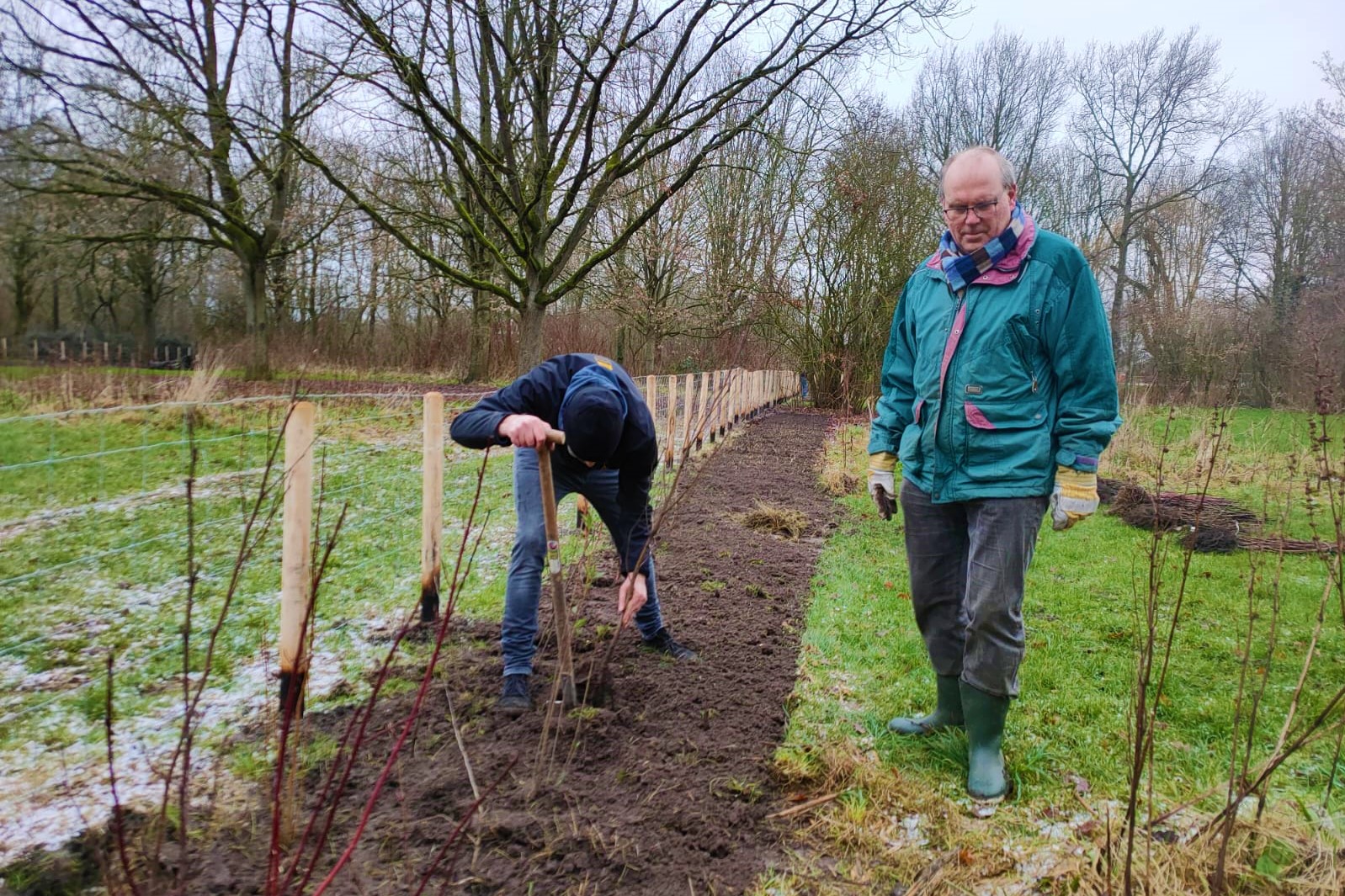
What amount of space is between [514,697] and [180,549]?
3.80 metres

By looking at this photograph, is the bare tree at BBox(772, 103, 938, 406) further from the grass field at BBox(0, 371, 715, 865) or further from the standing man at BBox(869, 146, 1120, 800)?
the standing man at BBox(869, 146, 1120, 800)

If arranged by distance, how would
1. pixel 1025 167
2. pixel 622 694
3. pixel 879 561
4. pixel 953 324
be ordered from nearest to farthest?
pixel 953 324 → pixel 622 694 → pixel 879 561 → pixel 1025 167

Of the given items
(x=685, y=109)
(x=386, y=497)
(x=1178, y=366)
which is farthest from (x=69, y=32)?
(x=1178, y=366)

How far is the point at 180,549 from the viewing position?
5.52 m

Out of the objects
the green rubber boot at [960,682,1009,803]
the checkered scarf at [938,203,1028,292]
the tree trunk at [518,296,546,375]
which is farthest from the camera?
the tree trunk at [518,296,546,375]

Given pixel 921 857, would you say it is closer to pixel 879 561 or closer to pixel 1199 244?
pixel 879 561

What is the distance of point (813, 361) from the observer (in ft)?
72.7

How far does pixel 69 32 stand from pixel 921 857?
15.6 meters

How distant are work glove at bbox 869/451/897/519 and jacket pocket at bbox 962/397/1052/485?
18.4 inches

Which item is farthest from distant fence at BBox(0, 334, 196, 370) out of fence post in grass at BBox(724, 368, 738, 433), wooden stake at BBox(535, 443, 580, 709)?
wooden stake at BBox(535, 443, 580, 709)

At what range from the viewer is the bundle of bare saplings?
Result: 20.9ft

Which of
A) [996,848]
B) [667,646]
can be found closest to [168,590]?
[667,646]

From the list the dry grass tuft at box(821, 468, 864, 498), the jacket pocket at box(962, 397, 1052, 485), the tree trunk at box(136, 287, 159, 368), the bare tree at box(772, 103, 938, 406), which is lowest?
the dry grass tuft at box(821, 468, 864, 498)

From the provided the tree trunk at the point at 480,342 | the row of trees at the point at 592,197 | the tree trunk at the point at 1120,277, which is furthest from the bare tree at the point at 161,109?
the tree trunk at the point at 1120,277
